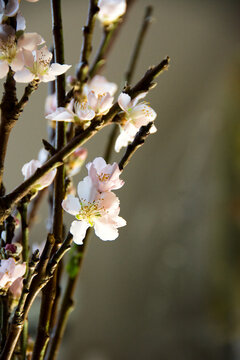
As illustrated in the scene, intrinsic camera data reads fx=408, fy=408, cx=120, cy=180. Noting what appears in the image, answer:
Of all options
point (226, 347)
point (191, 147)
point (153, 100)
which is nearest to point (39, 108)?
point (153, 100)

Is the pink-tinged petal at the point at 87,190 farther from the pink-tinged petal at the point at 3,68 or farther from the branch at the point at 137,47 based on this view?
the branch at the point at 137,47

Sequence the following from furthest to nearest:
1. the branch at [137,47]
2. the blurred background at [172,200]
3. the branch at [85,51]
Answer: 1. the blurred background at [172,200]
2. the branch at [137,47]
3. the branch at [85,51]

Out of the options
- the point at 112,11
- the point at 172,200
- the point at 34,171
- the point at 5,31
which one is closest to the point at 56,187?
the point at 34,171

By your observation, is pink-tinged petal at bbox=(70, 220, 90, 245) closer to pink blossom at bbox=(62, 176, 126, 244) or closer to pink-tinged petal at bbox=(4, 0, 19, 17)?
pink blossom at bbox=(62, 176, 126, 244)

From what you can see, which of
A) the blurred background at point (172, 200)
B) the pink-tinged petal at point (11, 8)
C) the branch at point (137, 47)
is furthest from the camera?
the blurred background at point (172, 200)

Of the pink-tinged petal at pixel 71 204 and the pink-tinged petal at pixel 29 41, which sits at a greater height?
the pink-tinged petal at pixel 29 41

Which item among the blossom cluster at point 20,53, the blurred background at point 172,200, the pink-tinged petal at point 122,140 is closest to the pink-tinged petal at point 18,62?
the blossom cluster at point 20,53
